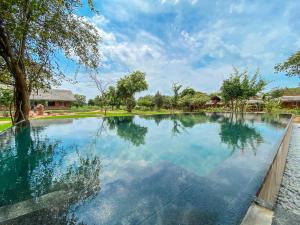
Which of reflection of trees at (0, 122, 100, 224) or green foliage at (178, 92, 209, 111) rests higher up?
green foliage at (178, 92, 209, 111)

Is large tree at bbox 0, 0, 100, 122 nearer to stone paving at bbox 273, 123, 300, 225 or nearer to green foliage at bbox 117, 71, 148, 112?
stone paving at bbox 273, 123, 300, 225

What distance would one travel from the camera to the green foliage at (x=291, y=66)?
14.2 metres

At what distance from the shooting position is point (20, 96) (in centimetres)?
668

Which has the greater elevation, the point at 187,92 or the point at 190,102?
the point at 187,92

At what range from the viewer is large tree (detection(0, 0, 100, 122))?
4777 millimetres

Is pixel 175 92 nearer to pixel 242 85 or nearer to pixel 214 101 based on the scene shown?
pixel 242 85

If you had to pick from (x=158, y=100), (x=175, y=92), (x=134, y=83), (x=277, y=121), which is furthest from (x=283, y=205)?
(x=158, y=100)

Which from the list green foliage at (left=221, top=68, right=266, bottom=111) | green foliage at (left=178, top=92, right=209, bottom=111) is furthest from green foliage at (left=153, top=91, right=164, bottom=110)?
green foliage at (left=221, top=68, right=266, bottom=111)

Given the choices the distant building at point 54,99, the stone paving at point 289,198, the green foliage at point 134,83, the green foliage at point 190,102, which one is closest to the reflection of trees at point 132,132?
the stone paving at point 289,198

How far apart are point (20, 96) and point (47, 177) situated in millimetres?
4403

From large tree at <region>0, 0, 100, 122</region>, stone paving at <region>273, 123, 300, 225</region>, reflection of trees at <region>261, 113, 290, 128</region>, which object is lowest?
stone paving at <region>273, 123, 300, 225</region>

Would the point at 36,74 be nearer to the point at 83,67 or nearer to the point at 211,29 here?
the point at 83,67

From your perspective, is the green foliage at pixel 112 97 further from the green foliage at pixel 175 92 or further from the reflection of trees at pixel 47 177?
the reflection of trees at pixel 47 177

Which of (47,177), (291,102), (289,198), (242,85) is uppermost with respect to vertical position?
(242,85)
